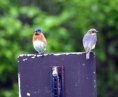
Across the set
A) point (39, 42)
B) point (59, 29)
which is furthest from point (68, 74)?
point (59, 29)

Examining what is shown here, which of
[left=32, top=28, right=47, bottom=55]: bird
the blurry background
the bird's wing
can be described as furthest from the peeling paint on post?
the blurry background

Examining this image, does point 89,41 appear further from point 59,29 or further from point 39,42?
point 59,29

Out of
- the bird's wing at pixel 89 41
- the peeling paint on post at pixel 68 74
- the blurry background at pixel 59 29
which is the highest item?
the blurry background at pixel 59 29

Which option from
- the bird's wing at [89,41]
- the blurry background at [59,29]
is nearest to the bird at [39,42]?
the bird's wing at [89,41]

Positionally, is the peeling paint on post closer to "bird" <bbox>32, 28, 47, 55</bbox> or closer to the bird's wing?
the bird's wing

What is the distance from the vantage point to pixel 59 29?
471 inches

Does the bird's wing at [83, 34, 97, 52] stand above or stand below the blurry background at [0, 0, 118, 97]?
below

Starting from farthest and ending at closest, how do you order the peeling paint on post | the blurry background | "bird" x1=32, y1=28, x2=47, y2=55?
the blurry background < "bird" x1=32, y1=28, x2=47, y2=55 < the peeling paint on post

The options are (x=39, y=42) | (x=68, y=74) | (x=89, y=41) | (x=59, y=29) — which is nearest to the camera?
(x=68, y=74)

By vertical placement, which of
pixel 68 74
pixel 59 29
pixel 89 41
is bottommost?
pixel 68 74

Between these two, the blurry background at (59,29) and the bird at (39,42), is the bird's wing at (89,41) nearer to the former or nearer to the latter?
the bird at (39,42)

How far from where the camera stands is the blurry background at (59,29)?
1177 cm

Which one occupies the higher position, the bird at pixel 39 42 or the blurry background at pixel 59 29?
the blurry background at pixel 59 29

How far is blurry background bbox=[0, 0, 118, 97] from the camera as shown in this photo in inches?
464
